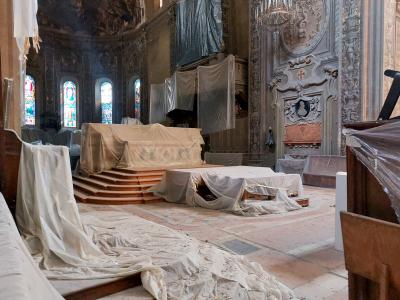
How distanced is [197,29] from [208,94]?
3083mm

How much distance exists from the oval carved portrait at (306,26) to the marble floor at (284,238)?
5.63m

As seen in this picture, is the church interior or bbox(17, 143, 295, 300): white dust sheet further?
bbox(17, 143, 295, 300): white dust sheet

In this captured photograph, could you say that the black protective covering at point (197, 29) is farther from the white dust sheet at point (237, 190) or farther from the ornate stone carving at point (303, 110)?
the white dust sheet at point (237, 190)

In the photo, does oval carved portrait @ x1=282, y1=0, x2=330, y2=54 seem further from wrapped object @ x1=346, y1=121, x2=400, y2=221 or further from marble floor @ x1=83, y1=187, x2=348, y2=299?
wrapped object @ x1=346, y1=121, x2=400, y2=221

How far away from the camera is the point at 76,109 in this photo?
19797 millimetres

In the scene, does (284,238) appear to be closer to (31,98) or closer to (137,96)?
(137,96)

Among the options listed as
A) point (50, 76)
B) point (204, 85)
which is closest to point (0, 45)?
point (204, 85)

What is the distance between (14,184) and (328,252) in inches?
129

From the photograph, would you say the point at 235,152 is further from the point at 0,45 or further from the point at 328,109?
the point at 0,45

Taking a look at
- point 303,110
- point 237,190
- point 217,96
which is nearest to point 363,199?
point 237,190

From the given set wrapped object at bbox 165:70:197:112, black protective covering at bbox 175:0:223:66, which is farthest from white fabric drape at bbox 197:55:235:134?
black protective covering at bbox 175:0:223:66

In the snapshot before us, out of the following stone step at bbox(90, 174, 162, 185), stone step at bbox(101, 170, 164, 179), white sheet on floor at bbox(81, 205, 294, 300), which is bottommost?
white sheet on floor at bbox(81, 205, 294, 300)

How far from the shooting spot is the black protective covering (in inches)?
464

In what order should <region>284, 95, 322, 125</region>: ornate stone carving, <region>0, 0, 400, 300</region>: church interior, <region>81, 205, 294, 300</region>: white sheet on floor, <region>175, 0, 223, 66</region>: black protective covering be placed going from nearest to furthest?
<region>0, 0, 400, 300</region>: church interior → <region>81, 205, 294, 300</region>: white sheet on floor → <region>284, 95, 322, 125</region>: ornate stone carving → <region>175, 0, 223, 66</region>: black protective covering
